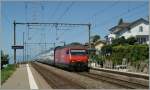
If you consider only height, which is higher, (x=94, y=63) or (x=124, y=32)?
(x=124, y=32)

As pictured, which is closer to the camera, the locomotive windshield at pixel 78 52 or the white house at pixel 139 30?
the locomotive windshield at pixel 78 52

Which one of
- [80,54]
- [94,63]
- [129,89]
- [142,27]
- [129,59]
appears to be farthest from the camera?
[142,27]

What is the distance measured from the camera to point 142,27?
294 feet

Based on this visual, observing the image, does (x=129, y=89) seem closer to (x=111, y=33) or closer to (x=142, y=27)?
(x=142, y=27)

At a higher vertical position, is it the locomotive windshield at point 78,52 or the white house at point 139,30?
the white house at point 139,30

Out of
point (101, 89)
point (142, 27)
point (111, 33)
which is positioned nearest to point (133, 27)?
point (142, 27)


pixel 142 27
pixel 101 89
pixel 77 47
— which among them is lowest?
pixel 101 89

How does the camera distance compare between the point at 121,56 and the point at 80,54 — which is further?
the point at 121,56

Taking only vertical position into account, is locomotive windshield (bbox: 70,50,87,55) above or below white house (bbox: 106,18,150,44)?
below

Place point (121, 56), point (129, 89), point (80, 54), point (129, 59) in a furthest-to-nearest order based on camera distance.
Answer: point (121, 56)
point (129, 59)
point (80, 54)
point (129, 89)

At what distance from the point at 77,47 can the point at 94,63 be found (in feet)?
48.2

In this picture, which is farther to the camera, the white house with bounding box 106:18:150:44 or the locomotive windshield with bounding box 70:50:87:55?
the white house with bounding box 106:18:150:44

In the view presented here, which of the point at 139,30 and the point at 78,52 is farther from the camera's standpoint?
the point at 139,30

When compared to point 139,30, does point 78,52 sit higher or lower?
lower
